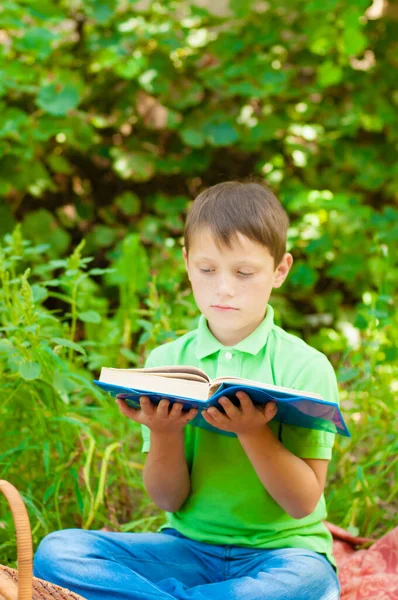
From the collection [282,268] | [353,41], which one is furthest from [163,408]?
[353,41]

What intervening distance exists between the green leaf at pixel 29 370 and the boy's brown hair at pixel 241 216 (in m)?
0.55

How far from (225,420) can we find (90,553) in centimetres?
44

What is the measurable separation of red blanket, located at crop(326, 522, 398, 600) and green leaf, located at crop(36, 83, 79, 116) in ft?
7.33

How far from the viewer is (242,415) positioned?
5.12ft

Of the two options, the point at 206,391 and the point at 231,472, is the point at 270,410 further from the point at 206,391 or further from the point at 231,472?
the point at 231,472

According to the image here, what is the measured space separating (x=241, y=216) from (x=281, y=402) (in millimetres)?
435

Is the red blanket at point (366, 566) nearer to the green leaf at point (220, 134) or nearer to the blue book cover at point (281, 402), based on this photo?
the blue book cover at point (281, 402)

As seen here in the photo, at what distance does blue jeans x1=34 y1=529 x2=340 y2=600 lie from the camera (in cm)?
167

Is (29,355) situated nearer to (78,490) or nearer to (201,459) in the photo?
(78,490)

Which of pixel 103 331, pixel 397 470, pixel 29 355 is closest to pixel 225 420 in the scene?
pixel 29 355

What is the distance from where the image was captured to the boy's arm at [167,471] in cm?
178

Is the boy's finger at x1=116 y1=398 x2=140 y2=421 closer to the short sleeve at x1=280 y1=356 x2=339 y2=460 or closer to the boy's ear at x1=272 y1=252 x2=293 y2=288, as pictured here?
the short sleeve at x1=280 y1=356 x2=339 y2=460

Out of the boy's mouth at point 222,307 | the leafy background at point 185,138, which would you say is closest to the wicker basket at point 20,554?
the boy's mouth at point 222,307

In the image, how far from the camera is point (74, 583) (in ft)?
5.53
